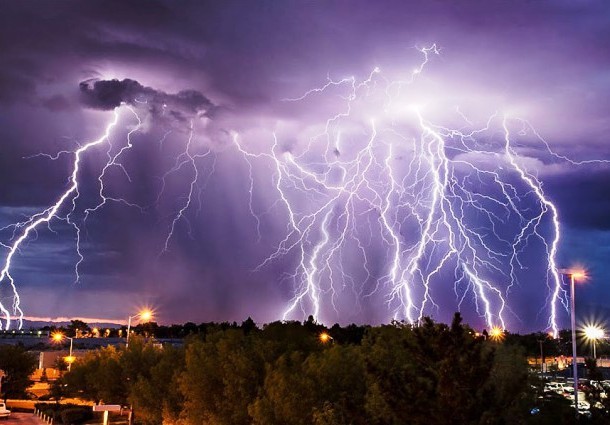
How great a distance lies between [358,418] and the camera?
40.7 feet

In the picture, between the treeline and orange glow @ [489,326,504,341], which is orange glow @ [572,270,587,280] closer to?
the treeline

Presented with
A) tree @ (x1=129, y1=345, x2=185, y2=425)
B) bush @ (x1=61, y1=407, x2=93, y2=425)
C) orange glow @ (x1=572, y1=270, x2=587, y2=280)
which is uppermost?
orange glow @ (x1=572, y1=270, x2=587, y2=280)

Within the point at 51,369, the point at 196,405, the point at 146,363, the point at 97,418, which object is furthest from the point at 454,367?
the point at 51,369

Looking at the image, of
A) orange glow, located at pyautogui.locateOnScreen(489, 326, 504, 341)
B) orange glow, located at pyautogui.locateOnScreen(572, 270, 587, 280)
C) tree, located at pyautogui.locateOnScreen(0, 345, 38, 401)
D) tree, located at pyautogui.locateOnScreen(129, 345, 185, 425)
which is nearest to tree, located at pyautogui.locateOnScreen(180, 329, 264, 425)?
tree, located at pyautogui.locateOnScreen(129, 345, 185, 425)

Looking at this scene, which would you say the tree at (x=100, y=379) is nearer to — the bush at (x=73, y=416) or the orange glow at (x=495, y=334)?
the bush at (x=73, y=416)

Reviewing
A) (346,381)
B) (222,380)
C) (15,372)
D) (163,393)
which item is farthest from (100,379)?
(346,381)

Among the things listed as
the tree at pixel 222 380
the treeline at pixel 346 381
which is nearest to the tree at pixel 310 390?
the treeline at pixel 346 381

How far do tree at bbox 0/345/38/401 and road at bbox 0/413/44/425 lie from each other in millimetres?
11634

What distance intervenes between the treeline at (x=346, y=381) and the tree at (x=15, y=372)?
20.5 meters

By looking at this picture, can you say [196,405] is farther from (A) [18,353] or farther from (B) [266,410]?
(A) [18,353]

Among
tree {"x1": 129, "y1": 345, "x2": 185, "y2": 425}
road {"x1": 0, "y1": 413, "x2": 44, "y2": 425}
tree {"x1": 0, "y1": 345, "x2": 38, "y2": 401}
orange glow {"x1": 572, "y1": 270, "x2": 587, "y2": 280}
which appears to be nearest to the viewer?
orange glow {"x1": 572, "y1": 270, "x2": 587, "y2": 280}

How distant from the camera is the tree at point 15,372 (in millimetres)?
52562

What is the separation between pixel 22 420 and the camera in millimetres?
37906

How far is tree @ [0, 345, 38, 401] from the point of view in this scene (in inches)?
2069
